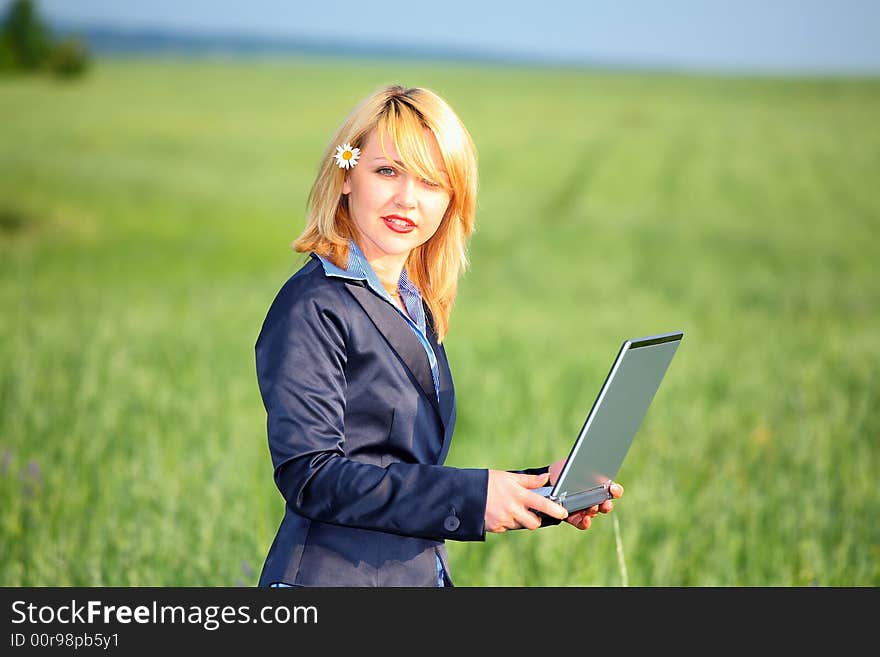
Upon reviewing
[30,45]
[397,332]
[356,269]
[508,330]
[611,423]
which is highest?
[30,45]

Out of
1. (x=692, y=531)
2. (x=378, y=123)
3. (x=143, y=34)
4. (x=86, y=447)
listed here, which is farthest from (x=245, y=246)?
(x=143, y=34)

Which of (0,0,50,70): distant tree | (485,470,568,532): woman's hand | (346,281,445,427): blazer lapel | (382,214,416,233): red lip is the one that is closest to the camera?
(485,470,568,532): woman's hand

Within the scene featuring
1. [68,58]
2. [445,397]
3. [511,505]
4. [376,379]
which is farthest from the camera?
[68,58]

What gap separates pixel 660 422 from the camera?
193 inches

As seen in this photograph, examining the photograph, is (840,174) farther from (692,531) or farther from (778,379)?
(692,531)

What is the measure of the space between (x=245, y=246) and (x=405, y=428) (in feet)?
37.0

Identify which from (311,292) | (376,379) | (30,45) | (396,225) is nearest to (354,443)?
(376,379)

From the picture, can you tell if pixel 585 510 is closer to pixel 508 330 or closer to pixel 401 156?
pixel 401 156

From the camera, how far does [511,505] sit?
1.27 m

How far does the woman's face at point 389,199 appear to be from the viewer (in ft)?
4.81

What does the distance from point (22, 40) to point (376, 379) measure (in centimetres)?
2105

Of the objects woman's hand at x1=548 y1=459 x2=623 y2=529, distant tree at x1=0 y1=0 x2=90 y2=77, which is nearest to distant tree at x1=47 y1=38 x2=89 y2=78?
distant tree at x1=0 y1=0 x2=90 y2=77

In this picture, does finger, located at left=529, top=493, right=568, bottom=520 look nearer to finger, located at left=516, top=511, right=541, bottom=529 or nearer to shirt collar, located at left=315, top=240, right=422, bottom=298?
finger, located at left=516, top=511, right=541, bottom=529

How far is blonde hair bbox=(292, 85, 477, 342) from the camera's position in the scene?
144 cm
